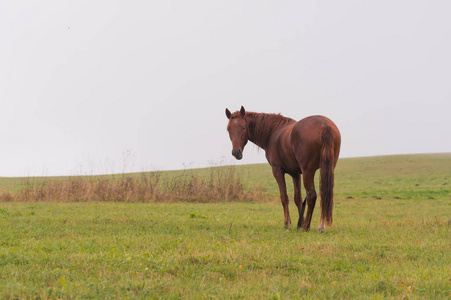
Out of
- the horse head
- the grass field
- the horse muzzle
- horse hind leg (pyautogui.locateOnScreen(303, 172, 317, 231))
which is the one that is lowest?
the grass field

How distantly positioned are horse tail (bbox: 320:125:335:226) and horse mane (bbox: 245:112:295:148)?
5.83 feet

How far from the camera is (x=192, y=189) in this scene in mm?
17547

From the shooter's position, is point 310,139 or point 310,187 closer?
point 310,139

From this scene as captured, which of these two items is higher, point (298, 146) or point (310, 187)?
point (298, 146)

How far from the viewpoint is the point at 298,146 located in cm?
793

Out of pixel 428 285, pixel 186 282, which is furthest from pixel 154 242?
pixel 428 285

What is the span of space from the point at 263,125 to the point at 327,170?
7.58 feet

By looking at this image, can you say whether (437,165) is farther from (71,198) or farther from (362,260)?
(362,260)

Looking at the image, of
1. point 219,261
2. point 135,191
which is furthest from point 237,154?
point 135,191

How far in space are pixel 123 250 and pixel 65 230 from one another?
2.93m

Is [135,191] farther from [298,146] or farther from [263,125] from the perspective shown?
[298,146]

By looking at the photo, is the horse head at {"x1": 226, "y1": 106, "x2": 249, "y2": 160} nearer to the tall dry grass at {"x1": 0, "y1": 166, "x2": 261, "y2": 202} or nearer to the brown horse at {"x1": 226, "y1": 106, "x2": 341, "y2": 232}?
the brown horse at {"x1": 226, "y1": 106, "x2": 341, "y2": 232}

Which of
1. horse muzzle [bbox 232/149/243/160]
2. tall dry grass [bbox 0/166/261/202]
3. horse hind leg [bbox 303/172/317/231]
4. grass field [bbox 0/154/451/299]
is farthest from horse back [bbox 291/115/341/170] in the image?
tall dry grass [bbox 0/166/261/202]

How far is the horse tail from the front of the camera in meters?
7.51
